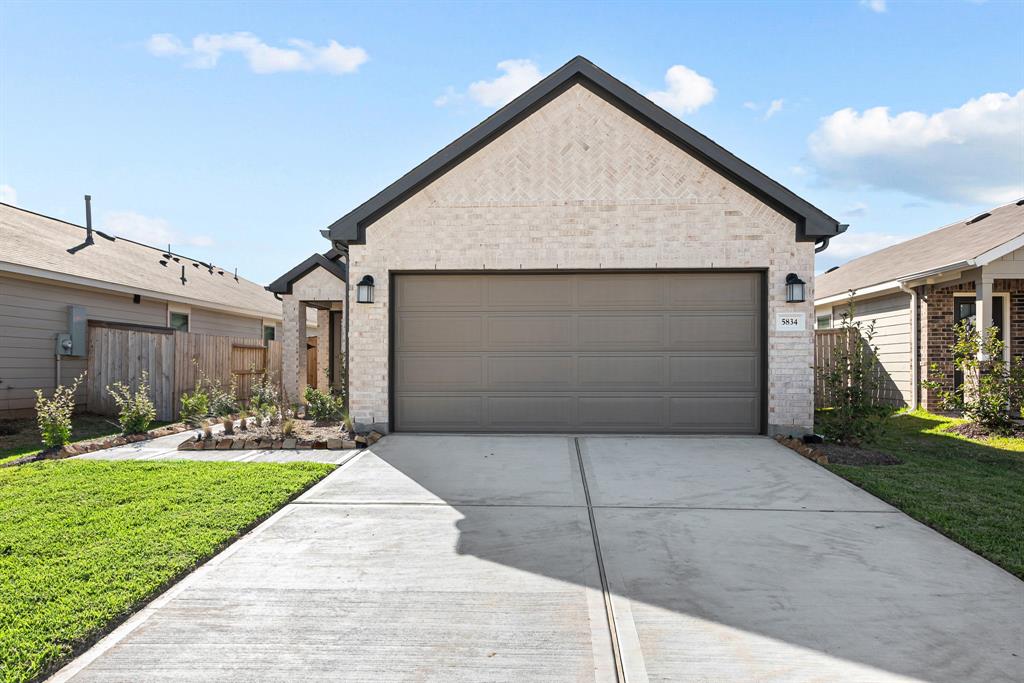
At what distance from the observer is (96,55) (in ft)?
33.6

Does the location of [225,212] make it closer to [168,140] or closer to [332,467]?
[168,140]

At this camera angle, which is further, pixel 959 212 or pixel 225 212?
pixel 959 212

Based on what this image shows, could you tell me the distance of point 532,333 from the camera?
9.18 m

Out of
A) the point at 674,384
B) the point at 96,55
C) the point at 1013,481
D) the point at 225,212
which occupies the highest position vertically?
the point at 96,55

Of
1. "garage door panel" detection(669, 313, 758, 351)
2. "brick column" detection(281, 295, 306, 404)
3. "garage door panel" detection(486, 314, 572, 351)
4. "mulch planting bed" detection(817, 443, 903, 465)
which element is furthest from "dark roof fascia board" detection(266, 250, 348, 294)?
"mulch planting bed" detection(817, 443, 903, 465)

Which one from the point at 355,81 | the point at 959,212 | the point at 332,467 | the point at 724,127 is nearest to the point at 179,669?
the point at 332,467

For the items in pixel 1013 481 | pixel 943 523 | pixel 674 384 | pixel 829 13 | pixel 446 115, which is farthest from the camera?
pixel 446 115

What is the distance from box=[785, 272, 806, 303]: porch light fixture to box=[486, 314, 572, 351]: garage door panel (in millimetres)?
3310

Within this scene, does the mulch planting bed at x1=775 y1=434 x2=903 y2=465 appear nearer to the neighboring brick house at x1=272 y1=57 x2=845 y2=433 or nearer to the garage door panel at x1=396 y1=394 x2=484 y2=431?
the neighboring brick house at x1=272 y1=57 x2=845 y2=433

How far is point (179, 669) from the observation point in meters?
2.67

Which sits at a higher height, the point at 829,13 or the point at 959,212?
the point at 829,13

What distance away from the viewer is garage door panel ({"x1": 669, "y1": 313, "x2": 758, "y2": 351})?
355 inches

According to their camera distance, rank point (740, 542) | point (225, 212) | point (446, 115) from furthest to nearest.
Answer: point (225, 212)
point (446, 115)
point (740, 542)

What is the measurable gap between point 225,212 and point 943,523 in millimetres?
→ 15636
